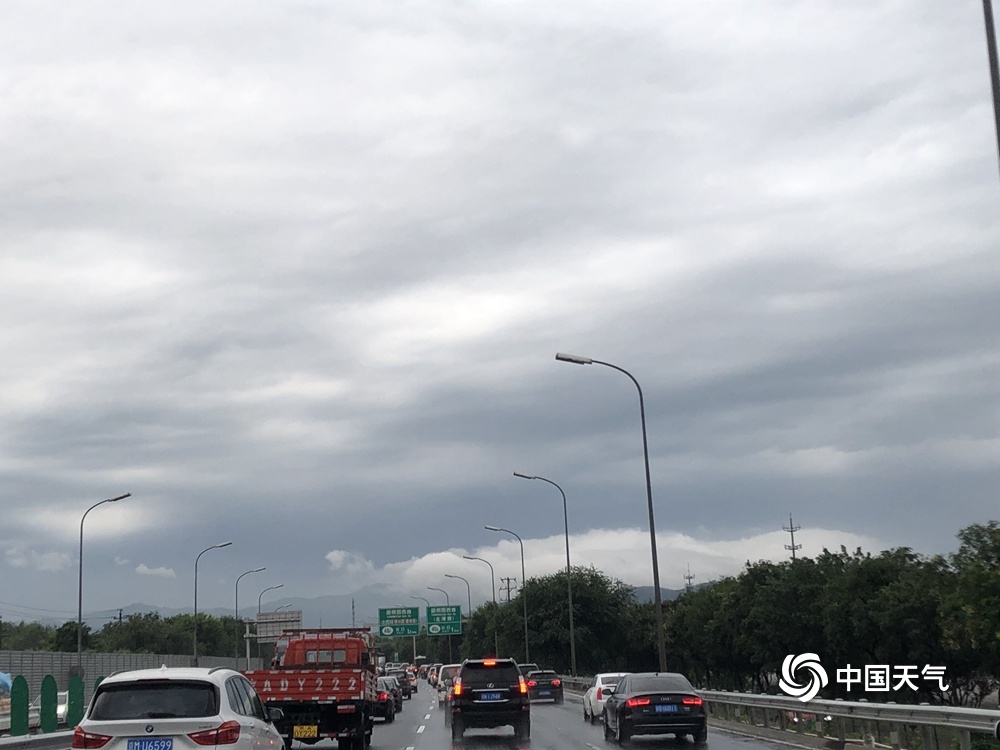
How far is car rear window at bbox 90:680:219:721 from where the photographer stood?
489 inches

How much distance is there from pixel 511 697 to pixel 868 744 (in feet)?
32.3

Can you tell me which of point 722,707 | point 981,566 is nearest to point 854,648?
point 981,566

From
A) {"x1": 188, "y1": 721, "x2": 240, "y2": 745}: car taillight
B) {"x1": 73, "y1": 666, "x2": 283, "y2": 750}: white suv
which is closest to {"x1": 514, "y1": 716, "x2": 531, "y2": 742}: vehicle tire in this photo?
{"x1": 73, "y1": 666, "x2": 283, "y2": 750}: white suv

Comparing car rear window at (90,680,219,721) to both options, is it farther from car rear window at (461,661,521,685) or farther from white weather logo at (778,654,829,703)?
car rear window at (461,661,521,685)

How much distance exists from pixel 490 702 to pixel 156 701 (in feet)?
56.7

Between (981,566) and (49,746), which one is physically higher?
(981,566)

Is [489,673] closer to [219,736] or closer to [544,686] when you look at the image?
[219,736]

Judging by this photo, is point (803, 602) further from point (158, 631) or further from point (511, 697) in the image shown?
point (158, 631)

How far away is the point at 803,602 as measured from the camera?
6625 cm

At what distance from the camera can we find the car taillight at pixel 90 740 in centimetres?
1217

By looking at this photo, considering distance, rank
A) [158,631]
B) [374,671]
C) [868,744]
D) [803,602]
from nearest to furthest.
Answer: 1. [868,744]
2. [374,671]
3. [803,602]
4. [158,631]

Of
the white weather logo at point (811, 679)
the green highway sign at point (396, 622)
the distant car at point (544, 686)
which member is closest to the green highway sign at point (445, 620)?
the green highway sign at point (396, 622)

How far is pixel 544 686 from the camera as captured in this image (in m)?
54.8

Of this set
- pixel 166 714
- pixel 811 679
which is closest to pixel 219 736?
pixel 166 714
